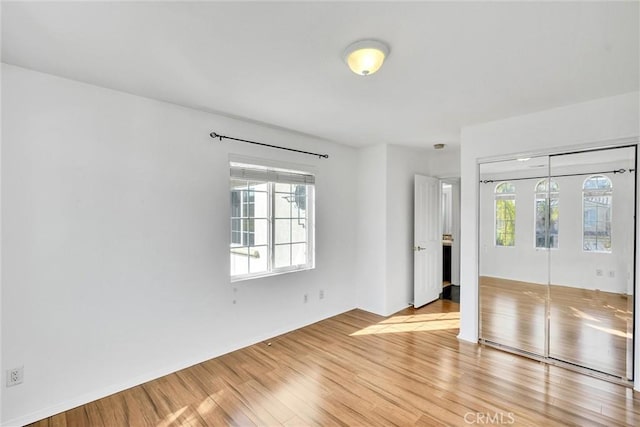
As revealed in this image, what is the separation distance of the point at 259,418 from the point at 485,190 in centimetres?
308

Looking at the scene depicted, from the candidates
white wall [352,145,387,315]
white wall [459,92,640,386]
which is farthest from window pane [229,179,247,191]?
white wall [459,92,640,386]

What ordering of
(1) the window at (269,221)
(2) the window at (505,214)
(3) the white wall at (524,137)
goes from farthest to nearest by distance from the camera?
1. (1) the window at (269,221)
2. (2) the window at (505,214)
3. (3) the white wall at (524,137)

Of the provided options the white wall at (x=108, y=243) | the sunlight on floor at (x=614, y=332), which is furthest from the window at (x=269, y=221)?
the sunlight on floor at (x=614, y=332)

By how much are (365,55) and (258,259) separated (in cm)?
249

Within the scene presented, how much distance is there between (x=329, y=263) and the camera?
4.16 metres

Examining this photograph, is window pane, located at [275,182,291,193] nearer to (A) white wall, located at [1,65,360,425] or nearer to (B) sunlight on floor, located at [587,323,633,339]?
(A) white wall, located at [1,65,360,425]

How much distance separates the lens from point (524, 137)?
297cm

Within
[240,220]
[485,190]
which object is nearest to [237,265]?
[240,220]

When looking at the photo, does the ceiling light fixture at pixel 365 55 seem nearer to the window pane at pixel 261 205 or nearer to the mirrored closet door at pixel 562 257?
the window pane at pixel 261 205

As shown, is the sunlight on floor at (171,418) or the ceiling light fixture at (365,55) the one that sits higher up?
the ceiling light fixture at (365,55)

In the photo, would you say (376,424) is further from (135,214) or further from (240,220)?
(135,214)

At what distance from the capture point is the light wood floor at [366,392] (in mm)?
2096

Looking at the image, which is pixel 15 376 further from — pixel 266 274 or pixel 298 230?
pixel 298 230

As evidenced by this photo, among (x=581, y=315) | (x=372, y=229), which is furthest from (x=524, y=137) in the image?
(x=372, y=229)
